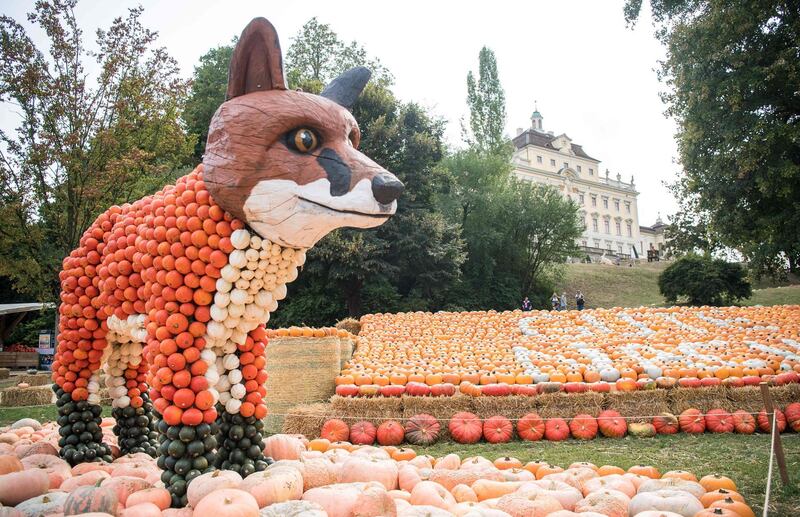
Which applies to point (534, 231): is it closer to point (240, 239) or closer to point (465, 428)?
point (465, 428)

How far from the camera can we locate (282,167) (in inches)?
129

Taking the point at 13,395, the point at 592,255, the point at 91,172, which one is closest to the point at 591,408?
the point at 91,172

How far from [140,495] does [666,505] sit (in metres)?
2.88

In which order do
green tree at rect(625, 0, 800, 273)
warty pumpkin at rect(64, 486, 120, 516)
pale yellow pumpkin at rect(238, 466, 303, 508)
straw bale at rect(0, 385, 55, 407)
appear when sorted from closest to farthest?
warty pumpkin at rect(64, 486, 120, 516)
pale yellow pumpkin at rect(238, 466, 303, 508)
straw bale at rect(0, 385, 55, 407)
green tree at rect(625, 0, 800, 273)

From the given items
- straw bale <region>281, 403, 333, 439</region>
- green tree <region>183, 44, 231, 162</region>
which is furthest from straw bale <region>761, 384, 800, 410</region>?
green tree <region>183, 44, 231, 162</region>

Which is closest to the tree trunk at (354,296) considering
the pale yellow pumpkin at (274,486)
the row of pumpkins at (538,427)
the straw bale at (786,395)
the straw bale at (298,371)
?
the straw bale at (298,371)

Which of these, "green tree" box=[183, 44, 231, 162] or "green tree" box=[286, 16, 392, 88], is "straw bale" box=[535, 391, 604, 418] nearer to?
"green tree" box=[183, 44, 231, 162]

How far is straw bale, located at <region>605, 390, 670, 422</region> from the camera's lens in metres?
7.18

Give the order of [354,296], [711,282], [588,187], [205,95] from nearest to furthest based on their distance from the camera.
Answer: [354,296] < [205,95] < [711,282] < [588,187]

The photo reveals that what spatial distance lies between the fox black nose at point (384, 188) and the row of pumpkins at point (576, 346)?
475 cm

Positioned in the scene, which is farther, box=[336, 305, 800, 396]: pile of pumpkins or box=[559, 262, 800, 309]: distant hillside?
box=[559, 262, 800, 309]: distant hillside

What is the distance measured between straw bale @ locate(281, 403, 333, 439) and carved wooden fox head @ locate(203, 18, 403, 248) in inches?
163

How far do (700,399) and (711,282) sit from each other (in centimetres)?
1966

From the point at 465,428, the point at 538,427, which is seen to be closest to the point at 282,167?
the point at 465,428
